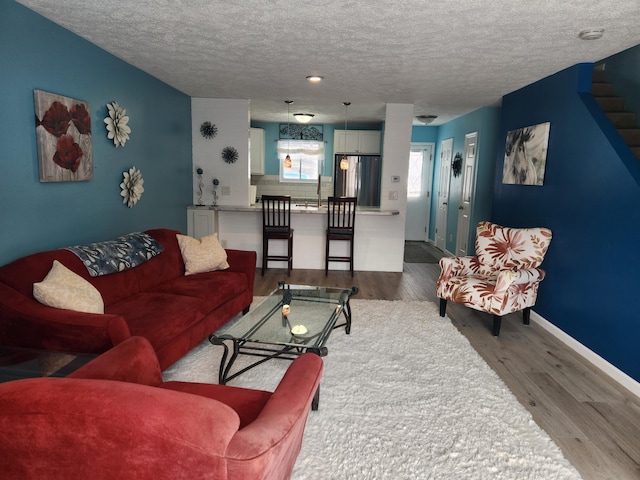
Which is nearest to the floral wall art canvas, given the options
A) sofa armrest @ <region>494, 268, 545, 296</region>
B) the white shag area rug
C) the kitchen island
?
the white shag area rug

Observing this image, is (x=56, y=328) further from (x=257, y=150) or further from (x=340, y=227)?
(x=257, y=150)

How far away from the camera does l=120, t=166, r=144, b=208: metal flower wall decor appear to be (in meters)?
3.81

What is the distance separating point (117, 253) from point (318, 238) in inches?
126

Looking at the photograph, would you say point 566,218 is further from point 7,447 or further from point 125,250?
point 7,447

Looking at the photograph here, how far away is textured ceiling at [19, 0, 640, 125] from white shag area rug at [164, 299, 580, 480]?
2.28 m

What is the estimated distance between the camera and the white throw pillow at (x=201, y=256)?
142 inches

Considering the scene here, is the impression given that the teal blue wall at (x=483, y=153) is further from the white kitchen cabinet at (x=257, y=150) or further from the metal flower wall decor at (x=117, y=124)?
the metal flower wall decor at (x=117, y=124)

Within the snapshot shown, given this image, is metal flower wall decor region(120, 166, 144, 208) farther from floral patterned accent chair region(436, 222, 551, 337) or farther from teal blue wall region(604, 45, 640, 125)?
teal blue wall region(604, 45, 640, 125)

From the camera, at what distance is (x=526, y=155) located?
4277mm

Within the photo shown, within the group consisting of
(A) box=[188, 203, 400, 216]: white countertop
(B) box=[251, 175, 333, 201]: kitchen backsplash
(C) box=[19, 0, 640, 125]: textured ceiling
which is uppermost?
(C) box=[19, 0, 640, 125]: textured ceiling

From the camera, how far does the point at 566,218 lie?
11.8 feet

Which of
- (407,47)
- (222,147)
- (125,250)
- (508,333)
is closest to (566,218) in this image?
(508,333)

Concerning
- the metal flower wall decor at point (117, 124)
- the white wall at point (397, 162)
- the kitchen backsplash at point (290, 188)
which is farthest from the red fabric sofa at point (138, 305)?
the kitchen backsplash at point (290, 188)

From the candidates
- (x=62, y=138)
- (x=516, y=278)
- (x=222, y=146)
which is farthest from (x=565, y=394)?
(x=222, y=146)
